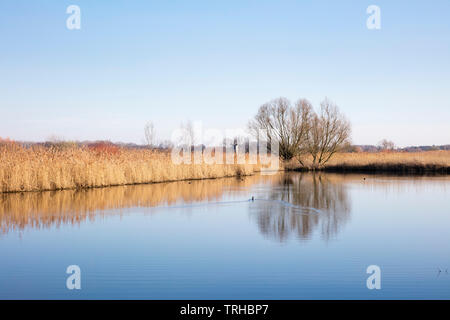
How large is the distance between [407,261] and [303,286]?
1.88m

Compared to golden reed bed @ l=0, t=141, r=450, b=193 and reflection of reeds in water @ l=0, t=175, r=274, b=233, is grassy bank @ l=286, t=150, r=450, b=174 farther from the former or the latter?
reflection of reeds in water @ l=0, t=175, r=274, b=233

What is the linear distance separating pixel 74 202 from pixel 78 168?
4013 mm

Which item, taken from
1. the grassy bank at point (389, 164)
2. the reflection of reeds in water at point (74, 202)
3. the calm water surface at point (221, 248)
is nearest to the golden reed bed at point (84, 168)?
the reflection of reeds in water at point (74, 202)

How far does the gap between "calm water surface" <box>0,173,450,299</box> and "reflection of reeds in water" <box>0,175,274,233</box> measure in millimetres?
43

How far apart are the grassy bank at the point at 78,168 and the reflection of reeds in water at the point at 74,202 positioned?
0.60 m

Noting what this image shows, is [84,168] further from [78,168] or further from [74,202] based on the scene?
[74,202]

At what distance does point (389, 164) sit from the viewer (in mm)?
26469

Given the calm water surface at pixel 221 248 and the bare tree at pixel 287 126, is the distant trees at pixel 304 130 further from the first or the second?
the calm water surface at pixel 221 248

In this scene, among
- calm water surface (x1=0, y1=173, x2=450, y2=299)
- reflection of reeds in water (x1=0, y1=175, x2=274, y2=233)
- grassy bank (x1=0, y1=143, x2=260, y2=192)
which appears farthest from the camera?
grassy bank (x1=0, y1=143, x2=260, y2=192)

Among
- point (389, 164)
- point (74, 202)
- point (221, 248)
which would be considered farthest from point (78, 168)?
point (389, 164)

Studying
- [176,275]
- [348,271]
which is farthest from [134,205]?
[348,271]

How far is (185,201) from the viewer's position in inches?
439

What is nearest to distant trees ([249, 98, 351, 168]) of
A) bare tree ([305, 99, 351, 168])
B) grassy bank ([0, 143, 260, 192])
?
bare tree ([305, 99, 351, 168])

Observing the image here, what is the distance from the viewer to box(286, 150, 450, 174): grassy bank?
2514 centimetres
